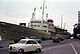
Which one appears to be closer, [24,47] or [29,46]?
[24,47]

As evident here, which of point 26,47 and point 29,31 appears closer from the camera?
point 26,47

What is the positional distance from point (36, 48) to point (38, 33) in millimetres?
71629

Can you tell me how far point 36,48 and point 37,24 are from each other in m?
118

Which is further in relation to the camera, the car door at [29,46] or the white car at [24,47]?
the car door at [29,46]

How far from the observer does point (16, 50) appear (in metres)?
18.8

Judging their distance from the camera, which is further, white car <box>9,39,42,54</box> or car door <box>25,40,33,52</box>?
car door <box>25,40,33,52</box>

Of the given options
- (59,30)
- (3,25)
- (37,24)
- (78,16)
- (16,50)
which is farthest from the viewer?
(59,30)

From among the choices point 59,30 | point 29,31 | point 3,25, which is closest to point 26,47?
point 3,25

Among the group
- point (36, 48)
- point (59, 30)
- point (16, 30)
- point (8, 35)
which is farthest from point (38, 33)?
point (59, 30)

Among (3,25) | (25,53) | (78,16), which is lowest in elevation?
(25,53)

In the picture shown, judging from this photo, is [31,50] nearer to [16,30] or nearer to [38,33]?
[16,30]

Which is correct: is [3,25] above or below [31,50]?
above

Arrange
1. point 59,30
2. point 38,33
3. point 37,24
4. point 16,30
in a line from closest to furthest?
point 16,30, point 38,33, point 37,24, point 59,30

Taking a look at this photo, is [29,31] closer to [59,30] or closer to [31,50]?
[31,50]
